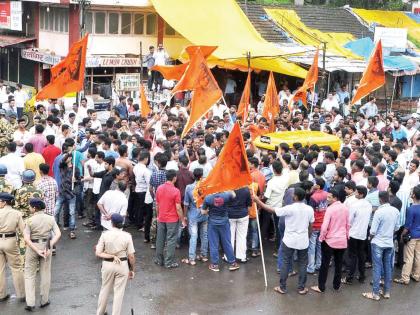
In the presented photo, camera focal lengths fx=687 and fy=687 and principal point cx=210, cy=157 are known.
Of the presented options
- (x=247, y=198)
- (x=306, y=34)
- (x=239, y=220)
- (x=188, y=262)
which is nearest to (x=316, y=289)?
(x=239, y=220)

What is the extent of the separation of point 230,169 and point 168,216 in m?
1.37

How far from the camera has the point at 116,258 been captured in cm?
877

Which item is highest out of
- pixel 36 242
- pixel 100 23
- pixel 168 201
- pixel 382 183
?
pixel 100 23

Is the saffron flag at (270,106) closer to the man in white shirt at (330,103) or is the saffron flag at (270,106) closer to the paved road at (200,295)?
the man in white shirt at (330,103)

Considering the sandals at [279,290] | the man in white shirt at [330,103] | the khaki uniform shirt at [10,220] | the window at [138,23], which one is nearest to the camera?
the khaki uniform shirt at [10,220]

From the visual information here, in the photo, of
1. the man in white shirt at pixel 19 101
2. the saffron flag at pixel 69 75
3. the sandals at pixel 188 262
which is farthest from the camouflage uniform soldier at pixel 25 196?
the man in white shirt at pixel 19 101

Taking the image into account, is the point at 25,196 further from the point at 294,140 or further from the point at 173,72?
the point at 173,72

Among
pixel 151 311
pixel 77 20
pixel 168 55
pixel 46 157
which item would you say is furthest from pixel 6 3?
pixel 151 311

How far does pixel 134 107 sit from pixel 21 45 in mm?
10827

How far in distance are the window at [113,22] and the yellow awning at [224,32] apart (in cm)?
193

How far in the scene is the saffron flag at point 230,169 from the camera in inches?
411

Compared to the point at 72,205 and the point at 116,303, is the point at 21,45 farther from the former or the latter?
the point at 116,303

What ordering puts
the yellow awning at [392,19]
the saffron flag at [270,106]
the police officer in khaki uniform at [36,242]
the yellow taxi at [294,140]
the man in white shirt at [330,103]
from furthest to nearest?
the yellow awning at [392,19] < the man in white shirt at [330,103] < the saffron flag at [270,106] < the yellow taxi at [294,140] < the police officer in khaki uniform at [36,242]

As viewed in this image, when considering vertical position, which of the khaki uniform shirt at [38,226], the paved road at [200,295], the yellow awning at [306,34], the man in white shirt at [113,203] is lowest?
the paved road at [200,295]
